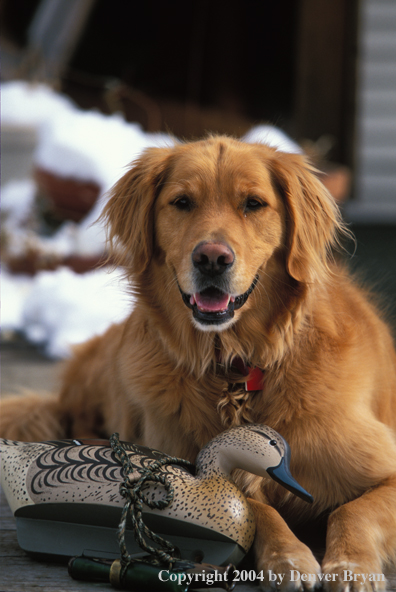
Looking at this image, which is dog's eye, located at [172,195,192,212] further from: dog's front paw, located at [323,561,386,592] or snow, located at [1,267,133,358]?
snow, located at [1,267,133,358]

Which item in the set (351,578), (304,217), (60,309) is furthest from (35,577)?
(60,309)

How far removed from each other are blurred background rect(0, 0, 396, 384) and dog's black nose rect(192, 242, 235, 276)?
2631mm

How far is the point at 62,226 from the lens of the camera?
5.73 meters

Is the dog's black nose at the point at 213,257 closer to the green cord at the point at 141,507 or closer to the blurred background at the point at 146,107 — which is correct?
the green cord at the point at 141,507

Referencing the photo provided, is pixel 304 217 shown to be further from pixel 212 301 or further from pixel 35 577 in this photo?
pixel 35 577

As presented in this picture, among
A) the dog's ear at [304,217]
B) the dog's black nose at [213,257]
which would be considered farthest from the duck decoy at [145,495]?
the dog's ear at [304,217]

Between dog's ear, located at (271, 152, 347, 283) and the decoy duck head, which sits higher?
dog's ear, located at (271, 152, 347, 283)

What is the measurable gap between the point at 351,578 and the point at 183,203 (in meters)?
1.32

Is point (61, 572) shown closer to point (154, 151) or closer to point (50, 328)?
point (154, 151)

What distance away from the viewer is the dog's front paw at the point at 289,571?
5.32 feet

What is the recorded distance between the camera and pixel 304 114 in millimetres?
8055

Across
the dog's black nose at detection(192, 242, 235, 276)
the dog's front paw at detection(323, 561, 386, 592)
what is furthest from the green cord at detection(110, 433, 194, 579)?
the dog's black nose at detection(192, 242, 235, 276)

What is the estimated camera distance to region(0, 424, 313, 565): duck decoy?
5.55 ft

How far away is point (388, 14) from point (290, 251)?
7.44 meters
